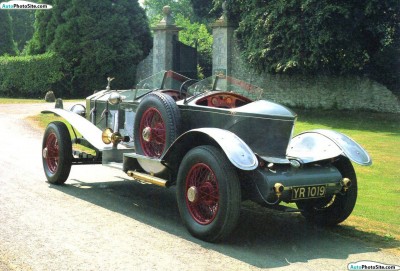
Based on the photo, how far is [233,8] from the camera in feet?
69.9

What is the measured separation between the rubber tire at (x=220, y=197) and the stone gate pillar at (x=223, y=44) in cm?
1655

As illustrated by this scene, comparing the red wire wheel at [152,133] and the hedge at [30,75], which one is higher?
the red wire wheel at [152,133]

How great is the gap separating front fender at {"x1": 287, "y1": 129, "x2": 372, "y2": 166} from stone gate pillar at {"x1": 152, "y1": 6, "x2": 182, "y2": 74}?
18022 mm

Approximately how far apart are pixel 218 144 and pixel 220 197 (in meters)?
0.62

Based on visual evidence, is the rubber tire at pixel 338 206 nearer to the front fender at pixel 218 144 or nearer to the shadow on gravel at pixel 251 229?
the shadow on gravel at pixel 251 229

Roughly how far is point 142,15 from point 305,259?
25565 mm

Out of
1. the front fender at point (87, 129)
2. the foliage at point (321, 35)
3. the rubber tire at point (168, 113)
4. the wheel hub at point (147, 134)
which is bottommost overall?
the front fender at point (87, 129)

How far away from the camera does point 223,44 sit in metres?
22.2

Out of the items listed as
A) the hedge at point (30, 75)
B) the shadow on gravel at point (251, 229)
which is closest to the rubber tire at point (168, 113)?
the shadow on gravel at point (251, 229)

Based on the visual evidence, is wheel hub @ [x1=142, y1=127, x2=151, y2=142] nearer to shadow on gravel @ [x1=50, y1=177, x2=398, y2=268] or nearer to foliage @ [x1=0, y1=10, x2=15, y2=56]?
shadow on gravel @ [x1=50, y1=177, x2=398, y2=268]

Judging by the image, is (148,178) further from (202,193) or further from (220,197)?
(220,197)

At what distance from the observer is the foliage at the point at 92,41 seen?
27359 millimetres

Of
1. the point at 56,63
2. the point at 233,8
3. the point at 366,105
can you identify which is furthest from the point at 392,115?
the point at 56,63

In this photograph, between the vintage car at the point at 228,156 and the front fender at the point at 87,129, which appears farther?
the front fender at the point at 87,129
